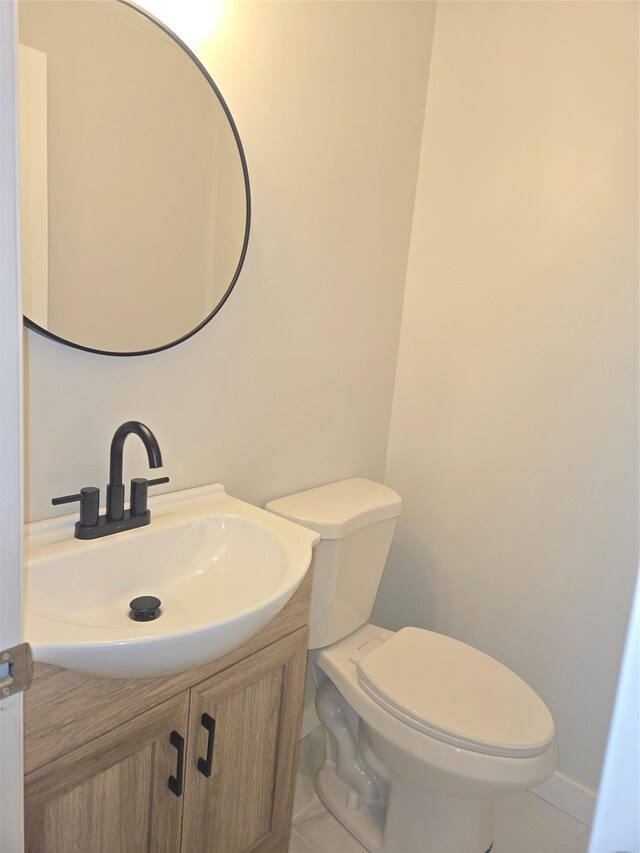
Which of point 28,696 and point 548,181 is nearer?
point 28,696

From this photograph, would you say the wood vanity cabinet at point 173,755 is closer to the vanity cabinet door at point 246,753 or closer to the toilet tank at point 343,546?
the vanity cabinet door at point 246,753

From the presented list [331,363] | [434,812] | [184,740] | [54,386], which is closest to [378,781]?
[434,812]

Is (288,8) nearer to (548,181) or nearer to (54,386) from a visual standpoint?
(548,181)

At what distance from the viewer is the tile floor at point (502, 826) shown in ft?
5.29

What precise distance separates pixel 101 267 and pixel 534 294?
1.19m

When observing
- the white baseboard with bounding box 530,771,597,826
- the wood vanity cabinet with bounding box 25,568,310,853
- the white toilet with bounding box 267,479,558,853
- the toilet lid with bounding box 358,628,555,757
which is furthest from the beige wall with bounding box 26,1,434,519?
the white baseboard with bounding box 530,771,597,826

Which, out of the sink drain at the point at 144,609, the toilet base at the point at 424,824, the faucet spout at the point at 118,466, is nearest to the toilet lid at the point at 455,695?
the toilet base at the point at 424,824

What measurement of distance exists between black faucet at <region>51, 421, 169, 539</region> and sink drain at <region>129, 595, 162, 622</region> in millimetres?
142

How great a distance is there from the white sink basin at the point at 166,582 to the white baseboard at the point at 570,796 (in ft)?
3.95

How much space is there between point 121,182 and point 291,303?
0.54 meters

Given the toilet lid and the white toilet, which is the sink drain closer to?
the white toilet

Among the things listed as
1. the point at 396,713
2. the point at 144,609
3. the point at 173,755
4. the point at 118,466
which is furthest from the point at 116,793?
the point at 396,713

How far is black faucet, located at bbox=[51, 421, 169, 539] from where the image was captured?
112 cm

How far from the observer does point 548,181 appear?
5.53ft
